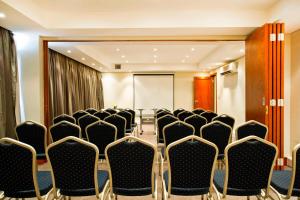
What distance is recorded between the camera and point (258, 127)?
338cm

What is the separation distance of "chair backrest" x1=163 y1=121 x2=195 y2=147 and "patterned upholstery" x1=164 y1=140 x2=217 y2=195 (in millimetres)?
1236

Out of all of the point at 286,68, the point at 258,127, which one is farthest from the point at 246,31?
the point at 258,127

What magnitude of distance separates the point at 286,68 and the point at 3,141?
560 centimetres

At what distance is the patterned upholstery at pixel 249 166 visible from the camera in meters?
2.08

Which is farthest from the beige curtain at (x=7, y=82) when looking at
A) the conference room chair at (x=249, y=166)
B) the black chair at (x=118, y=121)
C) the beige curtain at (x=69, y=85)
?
the conference room chair at (x=249, y=166)

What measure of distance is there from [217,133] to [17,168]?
2.62 metres

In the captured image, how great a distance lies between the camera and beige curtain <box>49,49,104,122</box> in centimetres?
731

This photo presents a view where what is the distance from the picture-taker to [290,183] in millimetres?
2145

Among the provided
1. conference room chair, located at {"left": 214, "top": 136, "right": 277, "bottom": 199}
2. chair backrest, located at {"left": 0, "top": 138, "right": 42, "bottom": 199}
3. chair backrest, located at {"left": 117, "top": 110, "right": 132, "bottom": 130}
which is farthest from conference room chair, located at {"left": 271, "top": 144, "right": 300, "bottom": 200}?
chair backrest, located at {"left": 117, "top": 110, "right": 132, "bottom": 130}

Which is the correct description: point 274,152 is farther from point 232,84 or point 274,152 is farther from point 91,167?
point 232,84

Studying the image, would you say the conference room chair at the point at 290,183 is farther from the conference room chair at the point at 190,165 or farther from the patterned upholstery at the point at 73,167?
the patterned upholstery at the point at 73,167

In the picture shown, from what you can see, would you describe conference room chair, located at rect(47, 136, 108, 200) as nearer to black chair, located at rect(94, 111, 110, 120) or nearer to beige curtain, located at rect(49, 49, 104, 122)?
black chair, located at rect(94, 111, 110, 120)

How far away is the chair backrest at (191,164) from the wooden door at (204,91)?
39.5 ft

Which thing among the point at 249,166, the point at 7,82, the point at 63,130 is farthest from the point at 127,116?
the point at 249,166
